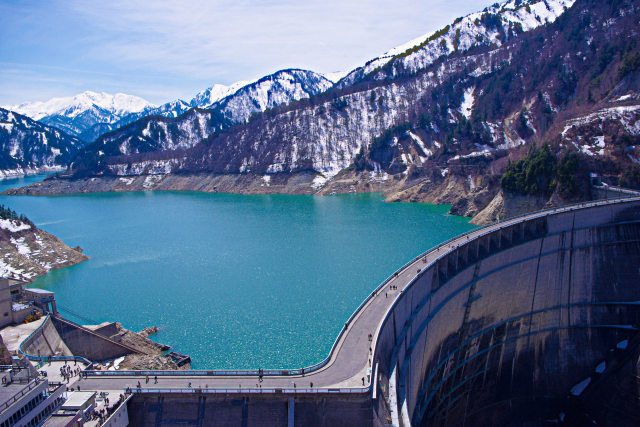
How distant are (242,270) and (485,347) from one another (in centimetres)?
3680

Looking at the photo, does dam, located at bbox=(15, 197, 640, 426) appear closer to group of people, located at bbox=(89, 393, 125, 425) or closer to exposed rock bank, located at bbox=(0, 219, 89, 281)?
group of people, located at bbox=(89, 393, 125, 425)

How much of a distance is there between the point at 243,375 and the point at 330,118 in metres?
161

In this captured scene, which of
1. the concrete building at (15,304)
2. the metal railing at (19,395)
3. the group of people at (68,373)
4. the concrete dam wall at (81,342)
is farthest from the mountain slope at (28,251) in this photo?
the metal railing at (19,395)

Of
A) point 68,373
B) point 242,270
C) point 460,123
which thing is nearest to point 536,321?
point 68,373

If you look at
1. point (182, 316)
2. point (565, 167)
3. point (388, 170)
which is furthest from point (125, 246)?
point (388, 170)

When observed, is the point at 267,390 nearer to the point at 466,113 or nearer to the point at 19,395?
the point at 19,395

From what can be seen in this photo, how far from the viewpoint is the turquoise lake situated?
43.2 meters

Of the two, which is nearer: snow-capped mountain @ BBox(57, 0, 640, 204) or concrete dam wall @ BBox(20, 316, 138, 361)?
concrete dam wall @ BBox(20, 316, 138, 361)

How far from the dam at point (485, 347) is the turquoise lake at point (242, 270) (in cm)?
1092

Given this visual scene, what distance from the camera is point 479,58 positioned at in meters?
169

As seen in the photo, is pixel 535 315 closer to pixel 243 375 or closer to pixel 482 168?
pixel 243 375

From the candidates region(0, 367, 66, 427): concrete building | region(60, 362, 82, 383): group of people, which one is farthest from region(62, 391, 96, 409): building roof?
region(60, 362, 82, 383): group of people

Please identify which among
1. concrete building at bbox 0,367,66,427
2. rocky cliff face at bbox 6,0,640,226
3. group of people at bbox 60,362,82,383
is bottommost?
group of people at bbox 60,362,82,383

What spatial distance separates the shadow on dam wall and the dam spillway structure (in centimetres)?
9
